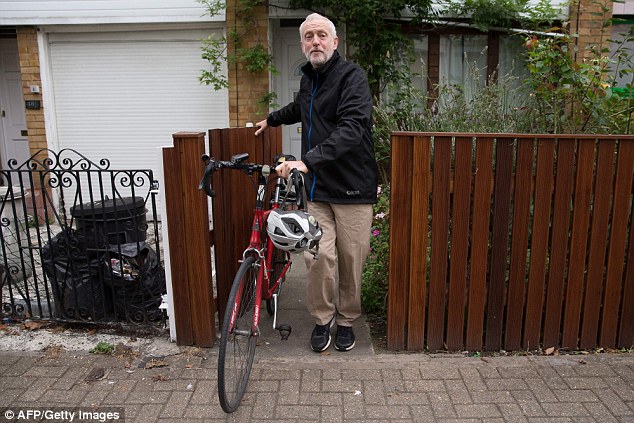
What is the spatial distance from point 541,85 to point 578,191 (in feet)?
4.19

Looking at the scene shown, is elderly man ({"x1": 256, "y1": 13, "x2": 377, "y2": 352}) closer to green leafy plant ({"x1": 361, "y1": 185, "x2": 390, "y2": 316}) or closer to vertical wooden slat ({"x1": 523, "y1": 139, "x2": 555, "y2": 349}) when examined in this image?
green leafy plant ({"x1": 361, "y1": 185, "x2": 390, "y2": 316})

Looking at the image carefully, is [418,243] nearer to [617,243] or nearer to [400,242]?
[400,242]

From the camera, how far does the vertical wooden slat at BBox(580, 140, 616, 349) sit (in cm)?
313

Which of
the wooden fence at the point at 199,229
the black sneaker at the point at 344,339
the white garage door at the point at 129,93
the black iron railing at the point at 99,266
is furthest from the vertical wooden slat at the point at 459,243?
the white garage door at the point at 129,93

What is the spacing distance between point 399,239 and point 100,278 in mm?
2024

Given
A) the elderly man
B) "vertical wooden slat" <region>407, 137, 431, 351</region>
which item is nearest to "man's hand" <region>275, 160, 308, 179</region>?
the elderly man

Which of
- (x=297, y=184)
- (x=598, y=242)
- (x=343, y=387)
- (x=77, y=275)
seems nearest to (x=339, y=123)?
(x=297, y=184)

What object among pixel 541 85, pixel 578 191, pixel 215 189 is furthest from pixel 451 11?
pixel 215 189

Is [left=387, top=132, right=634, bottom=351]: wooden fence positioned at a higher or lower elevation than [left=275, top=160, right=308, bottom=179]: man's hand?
lower

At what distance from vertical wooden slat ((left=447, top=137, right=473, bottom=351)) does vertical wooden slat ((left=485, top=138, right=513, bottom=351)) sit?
160mm

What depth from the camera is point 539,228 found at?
10.5ft

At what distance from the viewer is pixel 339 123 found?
3025 mm

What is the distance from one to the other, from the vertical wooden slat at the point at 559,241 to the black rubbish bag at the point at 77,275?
287 cm

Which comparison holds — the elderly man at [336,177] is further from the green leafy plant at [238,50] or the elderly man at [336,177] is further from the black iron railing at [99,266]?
the green leafy plant at [238,50]
